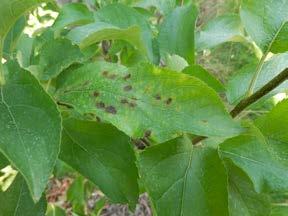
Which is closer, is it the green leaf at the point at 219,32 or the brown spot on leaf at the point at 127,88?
the brown spot on leaf at the point at 127,88

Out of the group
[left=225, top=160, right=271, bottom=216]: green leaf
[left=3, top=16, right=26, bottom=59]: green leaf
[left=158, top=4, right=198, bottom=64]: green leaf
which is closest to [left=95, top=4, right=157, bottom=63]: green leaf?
[left=158, top=4, right=198, bottom=64]: green leaf

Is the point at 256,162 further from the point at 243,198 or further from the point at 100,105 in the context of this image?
the point at 100,105

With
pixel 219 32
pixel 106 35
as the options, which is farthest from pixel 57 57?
pixel 219 32

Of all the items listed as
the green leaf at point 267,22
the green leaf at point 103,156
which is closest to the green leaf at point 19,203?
the green leaf at point 103,156

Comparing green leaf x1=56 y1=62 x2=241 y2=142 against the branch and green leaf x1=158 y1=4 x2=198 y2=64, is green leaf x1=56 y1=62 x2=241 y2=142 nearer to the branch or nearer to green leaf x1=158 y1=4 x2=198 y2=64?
the branch

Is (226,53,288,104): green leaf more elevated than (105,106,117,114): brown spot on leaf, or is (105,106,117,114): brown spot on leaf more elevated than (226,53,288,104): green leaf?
(105,106,117,114): brown spot on leaf

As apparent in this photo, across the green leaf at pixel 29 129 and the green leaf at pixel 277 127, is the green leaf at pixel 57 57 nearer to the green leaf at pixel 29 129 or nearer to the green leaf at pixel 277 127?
the green leaf at pixel 29 129
